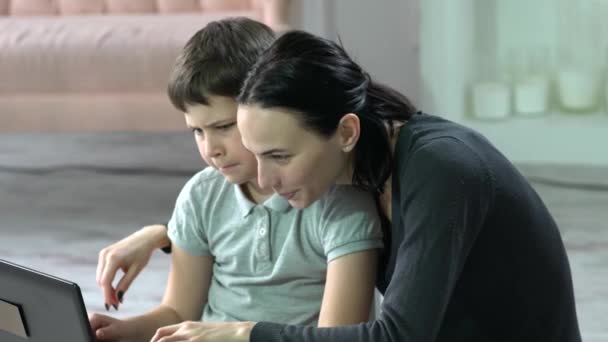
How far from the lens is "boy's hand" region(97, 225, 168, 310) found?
4.32ft

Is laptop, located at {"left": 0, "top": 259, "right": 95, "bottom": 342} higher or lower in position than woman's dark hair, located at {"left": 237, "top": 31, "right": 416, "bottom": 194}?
lower

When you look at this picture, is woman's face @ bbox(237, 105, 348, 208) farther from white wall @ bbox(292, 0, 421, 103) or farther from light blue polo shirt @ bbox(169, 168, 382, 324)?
white wall @ bbox(292, 0, 421, 103)

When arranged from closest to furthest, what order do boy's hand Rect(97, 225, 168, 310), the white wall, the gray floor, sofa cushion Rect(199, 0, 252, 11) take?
boy's hand Rect(97, 225, 168, 310) → the gray floor → the white wall → sofa cushion Rect(199, 0, 252, 11)

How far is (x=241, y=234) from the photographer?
133 centimetres

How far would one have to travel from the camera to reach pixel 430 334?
1.07m

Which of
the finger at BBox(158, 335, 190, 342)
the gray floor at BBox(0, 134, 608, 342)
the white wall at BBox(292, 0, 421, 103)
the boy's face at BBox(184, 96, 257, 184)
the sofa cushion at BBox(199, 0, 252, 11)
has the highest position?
the boy's face at BBox(184, 96, 257, 184)

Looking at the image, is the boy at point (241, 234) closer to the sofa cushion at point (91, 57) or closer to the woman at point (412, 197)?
the woman at point (412, 197)

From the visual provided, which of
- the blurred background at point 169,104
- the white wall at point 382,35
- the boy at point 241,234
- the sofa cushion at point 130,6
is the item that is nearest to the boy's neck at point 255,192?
the boy at point 241,234

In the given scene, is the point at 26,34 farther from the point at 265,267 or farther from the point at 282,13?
the point at 265,267

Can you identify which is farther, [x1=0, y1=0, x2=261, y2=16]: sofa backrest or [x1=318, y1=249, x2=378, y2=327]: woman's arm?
[x1=0, y1=0, x2=261, y2=16]: sofa backrest

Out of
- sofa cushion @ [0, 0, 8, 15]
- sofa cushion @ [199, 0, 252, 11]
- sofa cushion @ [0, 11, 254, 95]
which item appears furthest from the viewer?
sofa cushion @ [0, 0, 8, 15]

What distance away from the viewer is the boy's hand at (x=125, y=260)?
1315 mm

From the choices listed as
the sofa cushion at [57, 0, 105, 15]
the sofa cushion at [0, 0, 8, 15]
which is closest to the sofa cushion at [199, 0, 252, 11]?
the sofa cushion at [57, 0, 105, 15]

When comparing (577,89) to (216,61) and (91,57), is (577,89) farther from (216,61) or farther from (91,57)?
(216,61)
